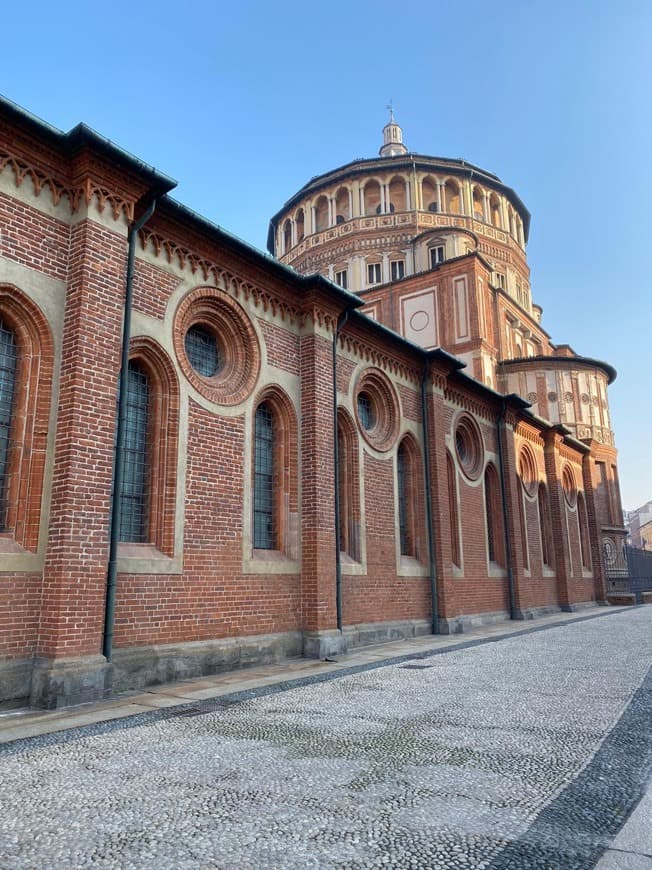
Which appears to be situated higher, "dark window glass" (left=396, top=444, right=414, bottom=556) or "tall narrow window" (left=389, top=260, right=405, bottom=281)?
"tall narrow window" (left=389, top=260, right=405, bottom=281)

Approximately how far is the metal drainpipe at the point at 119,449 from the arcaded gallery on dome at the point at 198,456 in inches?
1.4

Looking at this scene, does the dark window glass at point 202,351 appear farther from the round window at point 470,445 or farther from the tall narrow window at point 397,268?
the tall narrow window at point 397,268

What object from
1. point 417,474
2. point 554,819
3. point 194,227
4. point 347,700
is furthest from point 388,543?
point 554,819

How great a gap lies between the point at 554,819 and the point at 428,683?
179 inches

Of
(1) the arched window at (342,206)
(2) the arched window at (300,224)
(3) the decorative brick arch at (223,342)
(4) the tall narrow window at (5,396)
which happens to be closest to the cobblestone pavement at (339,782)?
(4) the tall narrow window at (5,396)

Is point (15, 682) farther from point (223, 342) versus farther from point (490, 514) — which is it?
point (490, 514)

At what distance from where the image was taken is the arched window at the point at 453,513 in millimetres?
15695

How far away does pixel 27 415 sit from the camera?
23.9ft

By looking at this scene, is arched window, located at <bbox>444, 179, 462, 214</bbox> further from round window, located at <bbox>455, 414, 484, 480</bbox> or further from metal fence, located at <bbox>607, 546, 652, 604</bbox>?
metal fence, located at <bbox>607, 546, 652, 604</bbox>

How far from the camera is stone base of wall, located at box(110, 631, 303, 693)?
7.51 meters

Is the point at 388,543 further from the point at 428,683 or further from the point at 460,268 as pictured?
the point at 460,268

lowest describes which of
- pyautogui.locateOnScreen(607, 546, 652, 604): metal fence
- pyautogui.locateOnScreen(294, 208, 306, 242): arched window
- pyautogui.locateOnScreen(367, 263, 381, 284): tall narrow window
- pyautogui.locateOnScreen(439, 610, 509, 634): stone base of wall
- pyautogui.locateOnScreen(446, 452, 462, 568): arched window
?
pyautogui.locateOnScreen(439, 610, 509, 634): stone base of wall

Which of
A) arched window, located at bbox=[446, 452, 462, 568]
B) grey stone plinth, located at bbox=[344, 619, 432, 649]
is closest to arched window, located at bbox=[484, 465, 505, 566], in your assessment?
arched window, located at bbox=[446, 452, 462, 568]

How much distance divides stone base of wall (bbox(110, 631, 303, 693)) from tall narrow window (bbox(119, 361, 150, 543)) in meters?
1.55
